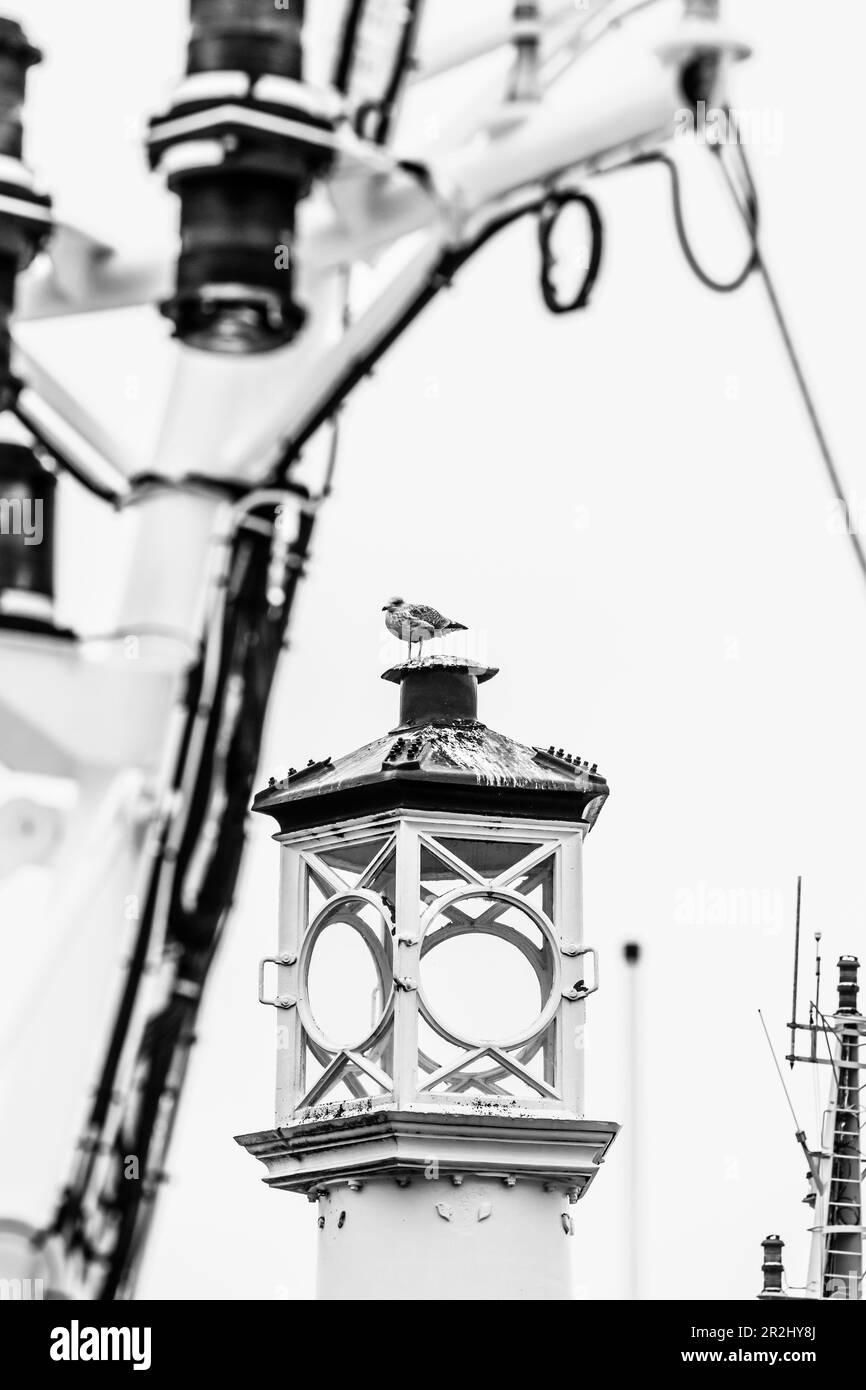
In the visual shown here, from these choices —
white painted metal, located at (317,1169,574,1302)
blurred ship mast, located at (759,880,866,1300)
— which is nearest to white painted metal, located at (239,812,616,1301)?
white painted metal, located at (317,1169,574,1302)

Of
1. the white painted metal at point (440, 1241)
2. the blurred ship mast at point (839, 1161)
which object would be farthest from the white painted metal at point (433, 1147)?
the blurred ship mast at point (839, 1161)

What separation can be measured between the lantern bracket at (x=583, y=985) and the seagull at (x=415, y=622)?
137cm

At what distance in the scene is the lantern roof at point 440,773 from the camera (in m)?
12.7

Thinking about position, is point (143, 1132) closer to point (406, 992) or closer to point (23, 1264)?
point (23, 1264)

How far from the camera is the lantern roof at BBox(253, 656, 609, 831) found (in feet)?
41.8

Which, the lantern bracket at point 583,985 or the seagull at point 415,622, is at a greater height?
the seagull at point 415,622

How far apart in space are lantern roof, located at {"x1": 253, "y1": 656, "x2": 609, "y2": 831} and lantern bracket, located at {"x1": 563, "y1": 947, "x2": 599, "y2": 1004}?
20.4 inches

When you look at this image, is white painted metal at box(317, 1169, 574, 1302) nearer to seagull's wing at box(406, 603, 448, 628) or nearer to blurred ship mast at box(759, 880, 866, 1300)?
seagull's wing at box(406, 603, 448, 628)

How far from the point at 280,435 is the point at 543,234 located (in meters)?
0.79

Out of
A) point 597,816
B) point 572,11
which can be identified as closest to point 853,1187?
point 597,816

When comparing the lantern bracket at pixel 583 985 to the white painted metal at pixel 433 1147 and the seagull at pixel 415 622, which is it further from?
the seagull at pixel 415 622

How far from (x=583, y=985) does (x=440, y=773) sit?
1044mm

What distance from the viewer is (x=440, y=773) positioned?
12.7 meters

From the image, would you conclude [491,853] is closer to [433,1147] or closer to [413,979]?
[413,979]
